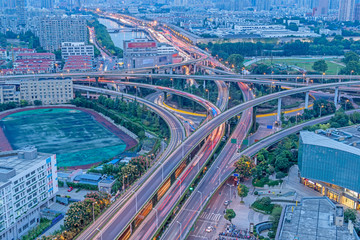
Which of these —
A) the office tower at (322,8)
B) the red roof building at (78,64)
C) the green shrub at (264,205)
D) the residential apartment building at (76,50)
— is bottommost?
the green shrub at (264,205)

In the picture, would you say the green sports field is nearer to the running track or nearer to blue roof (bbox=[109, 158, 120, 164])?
the running track

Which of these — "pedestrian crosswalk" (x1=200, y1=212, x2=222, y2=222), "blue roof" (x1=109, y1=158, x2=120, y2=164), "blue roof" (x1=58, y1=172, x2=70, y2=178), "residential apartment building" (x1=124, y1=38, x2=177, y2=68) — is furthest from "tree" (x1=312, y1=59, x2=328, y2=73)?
"blue roof" (x1=58, y1=172, x2=70, y2=178)

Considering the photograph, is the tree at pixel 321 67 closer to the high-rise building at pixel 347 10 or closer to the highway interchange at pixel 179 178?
the highway interchange at pixel 179 178

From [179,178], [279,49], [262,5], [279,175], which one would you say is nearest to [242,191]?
[279,175]

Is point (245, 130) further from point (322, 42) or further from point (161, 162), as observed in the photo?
point (322, 42)

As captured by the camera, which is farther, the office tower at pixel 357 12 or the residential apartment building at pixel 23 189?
the office tower at pixel 357 12

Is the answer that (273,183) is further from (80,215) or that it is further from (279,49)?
(279,49)

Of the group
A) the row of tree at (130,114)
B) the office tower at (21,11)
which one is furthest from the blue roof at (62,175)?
the office tower at (21,11)
